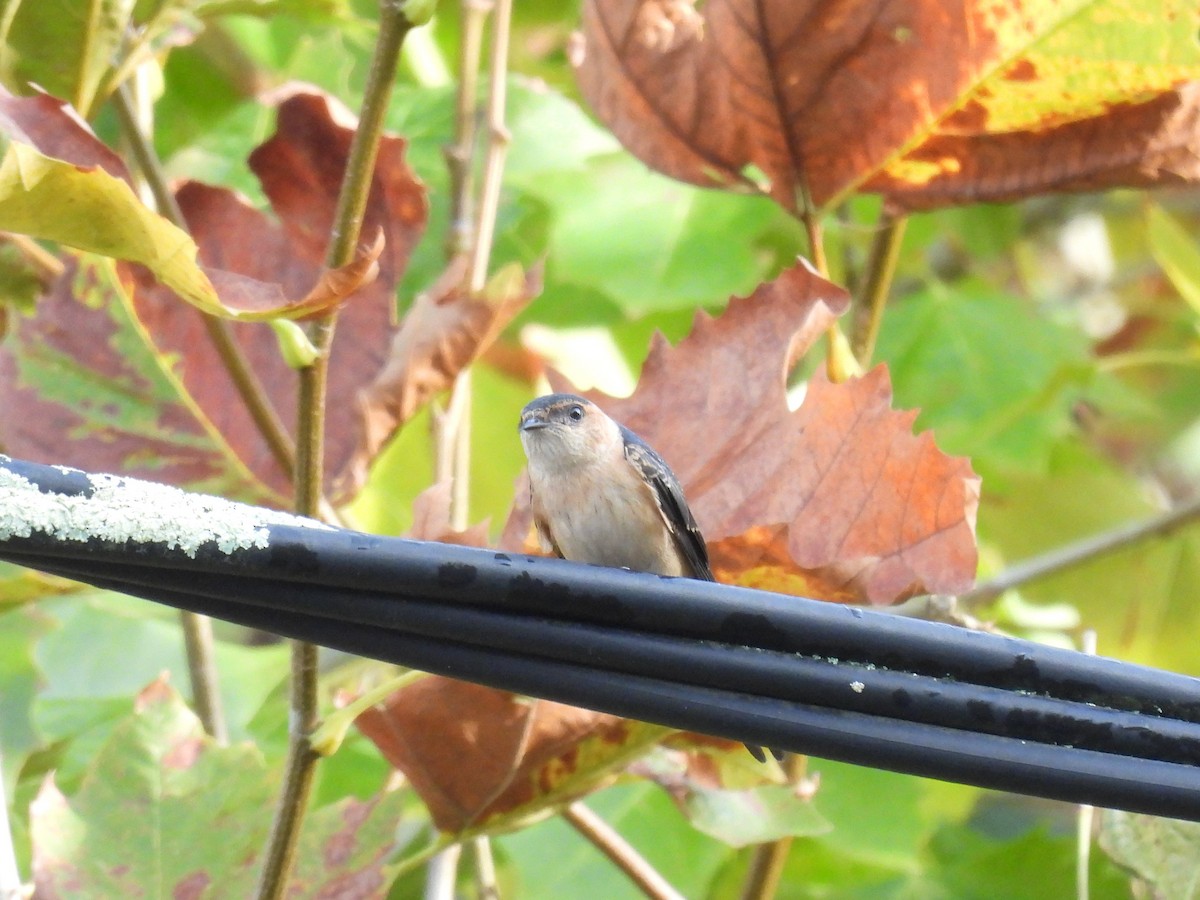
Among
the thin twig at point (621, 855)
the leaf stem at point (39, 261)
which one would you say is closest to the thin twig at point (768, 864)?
the thin twig at point (621, 855)

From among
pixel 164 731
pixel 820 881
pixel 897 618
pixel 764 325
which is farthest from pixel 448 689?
pixel 820 881

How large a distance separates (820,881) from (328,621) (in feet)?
9.34

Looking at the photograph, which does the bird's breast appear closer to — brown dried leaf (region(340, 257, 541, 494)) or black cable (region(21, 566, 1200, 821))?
brown dried leaf (region(340, 257, 541, 494))

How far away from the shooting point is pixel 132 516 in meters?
1.29

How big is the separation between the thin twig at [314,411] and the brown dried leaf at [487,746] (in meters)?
0.28

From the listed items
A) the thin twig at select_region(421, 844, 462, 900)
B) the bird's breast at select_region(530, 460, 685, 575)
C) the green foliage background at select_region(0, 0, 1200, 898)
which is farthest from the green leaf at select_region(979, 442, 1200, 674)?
the thin twig at select_region(421, 844, 462, 900)

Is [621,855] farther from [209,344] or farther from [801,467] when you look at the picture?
[209,344]

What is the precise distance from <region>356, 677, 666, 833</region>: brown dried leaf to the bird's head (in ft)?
2.68

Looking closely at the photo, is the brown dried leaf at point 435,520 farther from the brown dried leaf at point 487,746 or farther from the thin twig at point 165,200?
the thin twig at point 165,200

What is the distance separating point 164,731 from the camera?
207 centimetres

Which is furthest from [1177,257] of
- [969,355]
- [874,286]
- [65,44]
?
[65,44]

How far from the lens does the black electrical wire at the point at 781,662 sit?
4.57 feet

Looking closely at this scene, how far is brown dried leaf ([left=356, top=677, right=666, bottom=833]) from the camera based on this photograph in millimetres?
2008

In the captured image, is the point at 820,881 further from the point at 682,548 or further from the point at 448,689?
the point at 448,689
